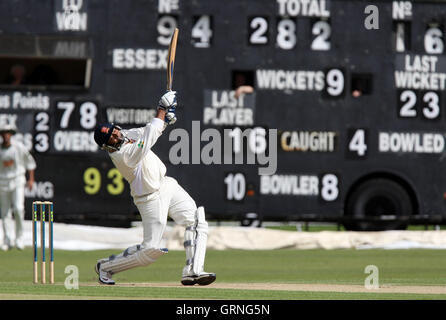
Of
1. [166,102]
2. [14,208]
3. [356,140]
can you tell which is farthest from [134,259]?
[356,140]

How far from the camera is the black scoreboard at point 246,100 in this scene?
20656 millimetres

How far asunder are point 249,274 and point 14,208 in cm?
547

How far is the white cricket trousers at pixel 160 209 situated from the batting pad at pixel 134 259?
0.25 feet

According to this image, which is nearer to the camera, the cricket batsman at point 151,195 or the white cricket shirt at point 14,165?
the cricket batsman at point 151,195

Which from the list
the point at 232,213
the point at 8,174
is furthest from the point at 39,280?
the point at 232,213

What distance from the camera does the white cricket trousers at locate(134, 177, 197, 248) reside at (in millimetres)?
12078

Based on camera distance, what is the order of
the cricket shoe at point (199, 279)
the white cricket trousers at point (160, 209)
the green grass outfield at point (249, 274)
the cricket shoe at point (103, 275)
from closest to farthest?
the green grass outfield at point (249, 274) → the white cricket trousers at point (160, 209) → the cricket shoe at point (199, 279) → the cricket shoe at point (103, 275)

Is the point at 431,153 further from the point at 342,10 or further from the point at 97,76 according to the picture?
the point at 97,76

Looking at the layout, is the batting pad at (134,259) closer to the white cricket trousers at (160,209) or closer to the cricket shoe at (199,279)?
the white cricket trousers at (160,209)

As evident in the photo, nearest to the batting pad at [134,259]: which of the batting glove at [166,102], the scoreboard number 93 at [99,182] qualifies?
the batting glove at [166,102]

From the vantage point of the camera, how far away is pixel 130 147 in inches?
468

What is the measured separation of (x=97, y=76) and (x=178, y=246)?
342 centimetres

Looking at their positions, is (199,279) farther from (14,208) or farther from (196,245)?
(14,208)

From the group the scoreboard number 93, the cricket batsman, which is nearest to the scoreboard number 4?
the scoreboard number 93
